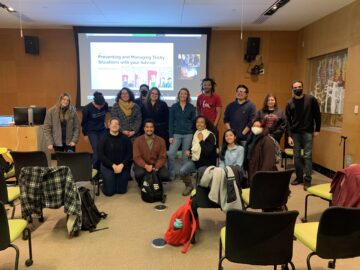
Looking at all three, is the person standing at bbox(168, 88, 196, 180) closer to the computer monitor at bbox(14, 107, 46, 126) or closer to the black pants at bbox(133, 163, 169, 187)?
the black pants at bbox(133, 163, 169, 187)

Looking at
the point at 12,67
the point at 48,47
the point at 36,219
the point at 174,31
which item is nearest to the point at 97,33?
the point at 48,47

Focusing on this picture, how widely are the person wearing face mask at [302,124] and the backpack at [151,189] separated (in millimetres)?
2093

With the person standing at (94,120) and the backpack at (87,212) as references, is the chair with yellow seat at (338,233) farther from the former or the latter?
the person standing at (94,120)

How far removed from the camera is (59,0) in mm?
4582

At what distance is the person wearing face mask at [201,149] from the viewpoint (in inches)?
160

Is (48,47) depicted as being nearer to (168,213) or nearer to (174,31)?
(174,31)

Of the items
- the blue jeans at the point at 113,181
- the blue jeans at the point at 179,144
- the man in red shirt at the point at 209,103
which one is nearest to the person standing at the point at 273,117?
the man in red shirt at the point at 209,103

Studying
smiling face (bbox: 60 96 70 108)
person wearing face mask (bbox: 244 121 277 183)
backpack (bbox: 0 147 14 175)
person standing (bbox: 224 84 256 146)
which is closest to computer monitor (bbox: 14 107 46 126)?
smiling face (bbox: 60 96 70 108)

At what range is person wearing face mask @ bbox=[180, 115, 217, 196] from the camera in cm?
406

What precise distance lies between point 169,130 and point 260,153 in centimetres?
174

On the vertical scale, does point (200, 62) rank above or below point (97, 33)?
below

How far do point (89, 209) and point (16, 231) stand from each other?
40.5 inches

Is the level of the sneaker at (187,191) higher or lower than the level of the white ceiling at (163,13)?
lower

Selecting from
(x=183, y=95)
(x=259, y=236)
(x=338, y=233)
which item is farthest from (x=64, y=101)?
(x=338, y=233)
